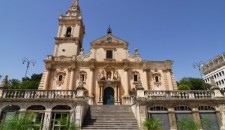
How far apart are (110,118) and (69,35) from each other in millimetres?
22945

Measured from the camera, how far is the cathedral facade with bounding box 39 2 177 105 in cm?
2719

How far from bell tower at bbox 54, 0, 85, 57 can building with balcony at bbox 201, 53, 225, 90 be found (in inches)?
1691

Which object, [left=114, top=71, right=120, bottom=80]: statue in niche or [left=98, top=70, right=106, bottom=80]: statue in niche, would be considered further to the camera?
[left=114, top=71, right=120, bottom=80]: statue in niche

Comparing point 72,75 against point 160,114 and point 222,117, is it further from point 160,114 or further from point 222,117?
point 222,117

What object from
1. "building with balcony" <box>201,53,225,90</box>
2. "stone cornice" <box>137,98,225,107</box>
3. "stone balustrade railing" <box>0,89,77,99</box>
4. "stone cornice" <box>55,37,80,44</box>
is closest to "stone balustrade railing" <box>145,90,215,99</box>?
"stone cornice" <box>137,98,225,107</box>

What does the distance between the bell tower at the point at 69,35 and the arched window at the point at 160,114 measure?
20.3 m

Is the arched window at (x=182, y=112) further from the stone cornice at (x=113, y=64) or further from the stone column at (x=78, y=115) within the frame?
the stone cornice at (x=113, y=64)

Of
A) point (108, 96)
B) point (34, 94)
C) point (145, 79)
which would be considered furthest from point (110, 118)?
point (145, 79)

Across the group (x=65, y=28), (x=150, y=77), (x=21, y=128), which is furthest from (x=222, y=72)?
(x=21, y=128)

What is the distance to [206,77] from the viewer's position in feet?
204

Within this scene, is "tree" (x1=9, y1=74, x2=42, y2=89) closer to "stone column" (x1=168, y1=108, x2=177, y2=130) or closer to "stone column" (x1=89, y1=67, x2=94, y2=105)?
"stone column" (x1=89, y1=67, x2=94, y2=105)

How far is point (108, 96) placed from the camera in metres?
27.2

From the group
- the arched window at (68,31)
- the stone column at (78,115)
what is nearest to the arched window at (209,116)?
the stone column at (78,115)

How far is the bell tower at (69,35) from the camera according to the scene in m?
31.8
